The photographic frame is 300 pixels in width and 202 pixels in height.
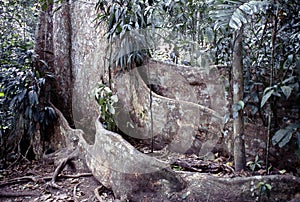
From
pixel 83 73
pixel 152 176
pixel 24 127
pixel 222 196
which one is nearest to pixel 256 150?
pixel 222 196

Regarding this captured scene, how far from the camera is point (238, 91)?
7.68 feet

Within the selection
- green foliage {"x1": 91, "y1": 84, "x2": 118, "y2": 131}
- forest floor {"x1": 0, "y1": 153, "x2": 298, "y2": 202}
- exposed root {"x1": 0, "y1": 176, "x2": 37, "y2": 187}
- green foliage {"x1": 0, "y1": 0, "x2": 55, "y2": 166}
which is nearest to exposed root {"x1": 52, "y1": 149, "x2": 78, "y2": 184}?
forest floor {"x1": 0, "y1": 153, "x2": 298, "y2": 202}

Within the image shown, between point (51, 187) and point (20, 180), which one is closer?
point (51, 187)

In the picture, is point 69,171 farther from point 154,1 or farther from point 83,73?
point 154,1

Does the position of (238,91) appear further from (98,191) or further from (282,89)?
(98,191)

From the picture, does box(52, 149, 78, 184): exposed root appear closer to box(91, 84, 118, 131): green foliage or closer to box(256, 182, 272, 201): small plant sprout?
box(91, 84, 118, 131): green foliage

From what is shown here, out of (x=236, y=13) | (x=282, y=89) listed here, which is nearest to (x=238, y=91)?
(x=282, y=89)

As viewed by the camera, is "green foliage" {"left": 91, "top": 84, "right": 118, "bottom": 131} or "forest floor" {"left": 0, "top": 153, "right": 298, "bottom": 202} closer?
"forest floor" {"left": 0, "top": 153, "right": 298, "bottom": 202}

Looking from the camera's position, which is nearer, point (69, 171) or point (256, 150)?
point (256, 150)

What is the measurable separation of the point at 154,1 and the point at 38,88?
6.08ft

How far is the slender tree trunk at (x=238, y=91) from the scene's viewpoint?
7.47ft

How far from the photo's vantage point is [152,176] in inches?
93.1

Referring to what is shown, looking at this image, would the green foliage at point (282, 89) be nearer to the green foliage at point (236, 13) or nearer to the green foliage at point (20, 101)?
the green foliage at point (236, 13)

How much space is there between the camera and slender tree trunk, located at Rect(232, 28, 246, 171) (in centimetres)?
228
